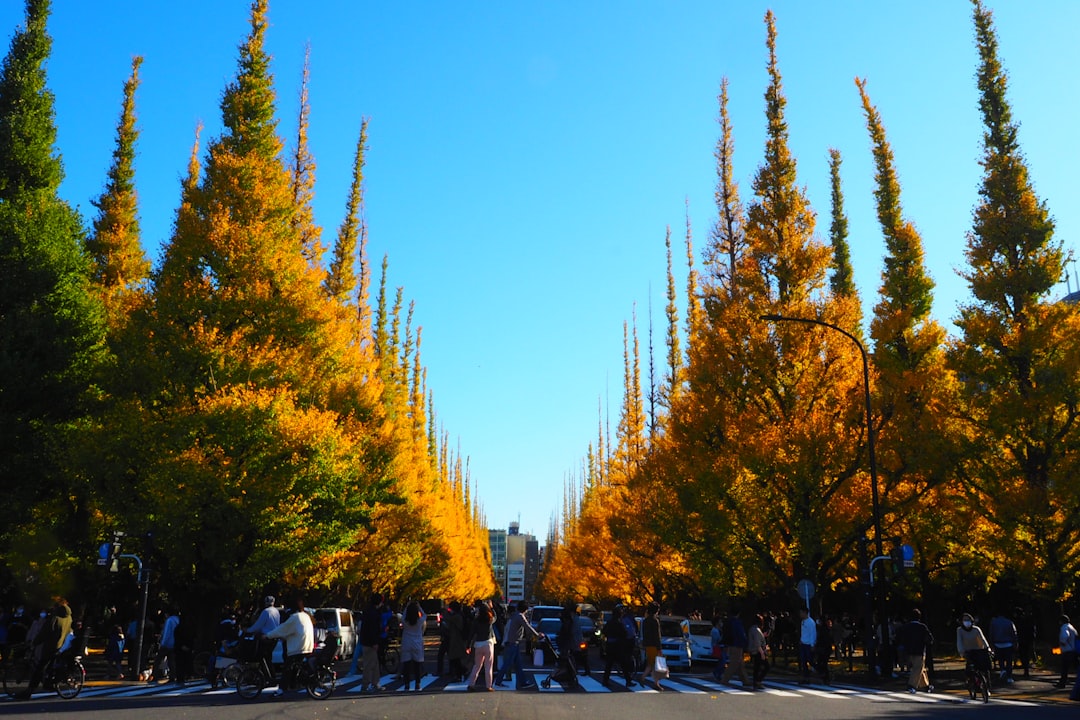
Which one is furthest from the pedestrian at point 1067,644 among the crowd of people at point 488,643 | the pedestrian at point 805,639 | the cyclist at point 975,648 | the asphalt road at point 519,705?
the pedestrian at point 805,639

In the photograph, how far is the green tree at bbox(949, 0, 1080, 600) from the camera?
2080 cm

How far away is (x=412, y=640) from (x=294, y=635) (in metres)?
2.30

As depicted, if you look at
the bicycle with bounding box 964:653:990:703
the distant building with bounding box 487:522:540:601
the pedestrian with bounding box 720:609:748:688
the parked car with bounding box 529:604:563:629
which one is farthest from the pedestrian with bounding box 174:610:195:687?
the distant building with bounding box 487:522:540:601

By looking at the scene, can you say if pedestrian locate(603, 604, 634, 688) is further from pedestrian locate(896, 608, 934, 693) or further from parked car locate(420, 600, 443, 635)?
parked car locate(420, 600, 443, 635)

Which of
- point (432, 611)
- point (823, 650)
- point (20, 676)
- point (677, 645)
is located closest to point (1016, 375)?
point (823, 650)

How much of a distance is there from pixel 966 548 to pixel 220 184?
2254cm

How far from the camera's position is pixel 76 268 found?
2361 cm

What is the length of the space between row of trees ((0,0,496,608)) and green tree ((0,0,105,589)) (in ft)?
0.16

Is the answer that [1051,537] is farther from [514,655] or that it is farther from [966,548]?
[514,655]

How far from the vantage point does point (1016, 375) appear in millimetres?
22281

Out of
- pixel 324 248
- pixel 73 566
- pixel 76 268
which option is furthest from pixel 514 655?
pixel 76 268

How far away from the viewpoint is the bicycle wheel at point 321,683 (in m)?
13.7

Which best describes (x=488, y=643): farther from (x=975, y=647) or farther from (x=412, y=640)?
(x=975, y=647)

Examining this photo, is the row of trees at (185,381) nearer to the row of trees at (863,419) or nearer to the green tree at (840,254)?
the row of trees at (863,419)
